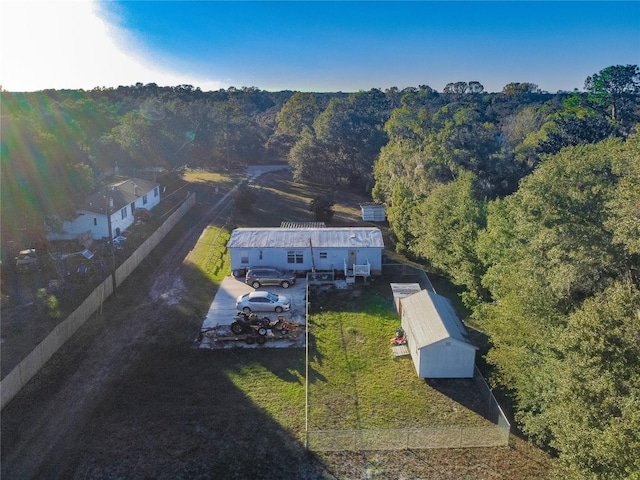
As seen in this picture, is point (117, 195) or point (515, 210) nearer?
point (515, 210)

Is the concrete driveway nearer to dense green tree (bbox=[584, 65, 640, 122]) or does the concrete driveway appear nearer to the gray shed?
the gray shed

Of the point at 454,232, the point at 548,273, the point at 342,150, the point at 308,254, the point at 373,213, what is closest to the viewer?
the point at 548,273

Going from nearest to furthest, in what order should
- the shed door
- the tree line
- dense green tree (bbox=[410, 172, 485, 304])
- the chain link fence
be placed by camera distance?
the tree line
the chain link fence
dense green tree (bbox=[410, 172, 485, 304])
the shed door

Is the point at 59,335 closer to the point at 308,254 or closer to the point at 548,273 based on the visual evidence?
the point at 308,254

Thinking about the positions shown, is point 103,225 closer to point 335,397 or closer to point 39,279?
point 39,279

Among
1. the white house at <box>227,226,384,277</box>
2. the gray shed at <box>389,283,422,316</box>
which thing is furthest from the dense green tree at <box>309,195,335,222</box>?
the gray shed at <box>389,283,422,316</box>

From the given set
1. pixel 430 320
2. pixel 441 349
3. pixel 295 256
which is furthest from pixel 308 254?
pixel 441 349
